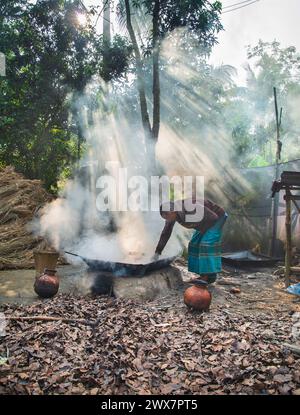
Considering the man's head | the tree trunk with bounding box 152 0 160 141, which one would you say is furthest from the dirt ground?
the tree trunk with bounding box 152 0 160 141

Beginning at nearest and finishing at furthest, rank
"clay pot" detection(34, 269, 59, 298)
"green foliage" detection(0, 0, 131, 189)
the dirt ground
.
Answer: the dirt ground → "clay pot" detection(34, 269, 59, 298) → "green foliage" detection(0, 0, 131, 189)

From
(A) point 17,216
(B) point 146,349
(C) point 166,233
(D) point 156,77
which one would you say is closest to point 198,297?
(C) point 166,233

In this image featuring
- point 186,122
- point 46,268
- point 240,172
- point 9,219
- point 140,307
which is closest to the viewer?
point 140,307

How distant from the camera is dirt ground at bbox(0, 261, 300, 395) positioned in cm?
327

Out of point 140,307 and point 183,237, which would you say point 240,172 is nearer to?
point 183,237

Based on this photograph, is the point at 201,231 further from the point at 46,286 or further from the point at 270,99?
the point at 270,99

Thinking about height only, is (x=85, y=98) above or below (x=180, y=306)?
above

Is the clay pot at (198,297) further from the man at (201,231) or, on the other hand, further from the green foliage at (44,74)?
the green foliage at (44,74)

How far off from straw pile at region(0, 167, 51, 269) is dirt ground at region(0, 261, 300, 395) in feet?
11.0

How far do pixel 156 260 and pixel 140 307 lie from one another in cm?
107

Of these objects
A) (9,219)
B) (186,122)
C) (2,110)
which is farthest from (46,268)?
(186,122)

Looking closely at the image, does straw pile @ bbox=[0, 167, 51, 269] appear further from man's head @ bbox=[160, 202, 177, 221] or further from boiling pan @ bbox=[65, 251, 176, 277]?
man's head @ bbox=[160, 202, 177, 221]

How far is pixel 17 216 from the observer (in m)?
9.90

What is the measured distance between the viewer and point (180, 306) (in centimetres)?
576
